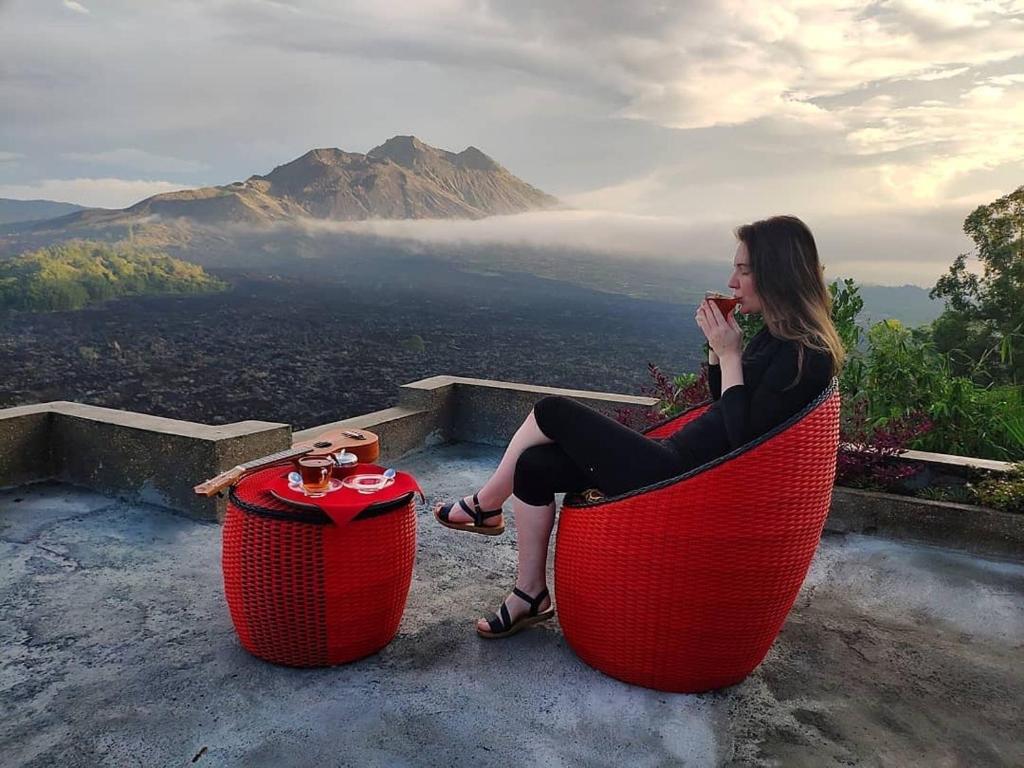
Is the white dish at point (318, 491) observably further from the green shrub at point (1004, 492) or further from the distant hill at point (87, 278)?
the distant hill at point (87, 278)

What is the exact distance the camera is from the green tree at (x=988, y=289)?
12031 millimetres

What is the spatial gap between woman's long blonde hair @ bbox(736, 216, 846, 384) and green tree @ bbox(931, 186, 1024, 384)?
10.6 meters

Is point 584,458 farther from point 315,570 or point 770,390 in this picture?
point 315,570

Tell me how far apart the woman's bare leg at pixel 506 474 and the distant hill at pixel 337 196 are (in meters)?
50.6

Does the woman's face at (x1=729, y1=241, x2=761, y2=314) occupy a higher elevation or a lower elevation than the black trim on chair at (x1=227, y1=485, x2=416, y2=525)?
higher

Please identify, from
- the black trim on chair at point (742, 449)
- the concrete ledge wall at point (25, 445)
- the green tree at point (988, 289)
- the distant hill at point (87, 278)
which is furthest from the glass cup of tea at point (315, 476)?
the distant hill at point (87, 278)

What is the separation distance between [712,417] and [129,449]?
2834 millimetres

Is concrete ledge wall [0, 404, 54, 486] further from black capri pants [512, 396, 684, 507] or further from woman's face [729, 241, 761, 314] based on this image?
woman's face [729, 241, 761, 314]

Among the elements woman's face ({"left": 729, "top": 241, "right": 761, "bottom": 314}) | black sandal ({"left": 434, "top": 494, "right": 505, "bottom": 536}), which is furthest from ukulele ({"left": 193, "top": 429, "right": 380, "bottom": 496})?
woman's face ({"left": 729, "top": 241, "right": 761, "bottom": 314})

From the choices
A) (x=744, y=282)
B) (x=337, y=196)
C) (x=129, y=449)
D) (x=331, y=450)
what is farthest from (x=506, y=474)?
(x=337, y=196)

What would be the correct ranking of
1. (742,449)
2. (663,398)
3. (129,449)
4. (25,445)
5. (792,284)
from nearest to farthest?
1. (742,449)
2. (792,284)
3. (129,449)
4. (25,445)
5. (663,398)

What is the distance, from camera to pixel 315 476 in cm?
227

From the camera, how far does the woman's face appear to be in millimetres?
2229

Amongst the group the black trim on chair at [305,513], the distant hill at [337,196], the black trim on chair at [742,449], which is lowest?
the black trim on chair at [305,513]
